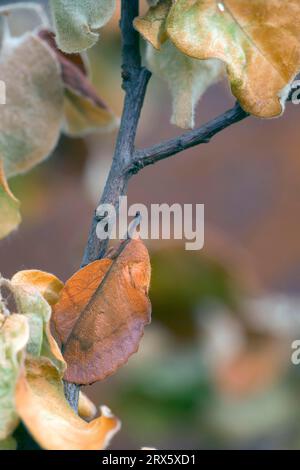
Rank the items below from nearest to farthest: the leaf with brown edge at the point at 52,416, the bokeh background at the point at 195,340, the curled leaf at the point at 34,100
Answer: the leaf with brown edge at the point at 52,416 < the curled leaf at the point at 34,100 < the bokeh background at the point at 195,340

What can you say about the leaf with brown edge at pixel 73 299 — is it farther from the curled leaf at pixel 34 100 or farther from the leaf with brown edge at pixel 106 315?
the curled leaf at pixel 34 100

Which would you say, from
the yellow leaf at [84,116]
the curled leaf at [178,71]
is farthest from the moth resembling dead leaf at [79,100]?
the curled leaf at [178,71]

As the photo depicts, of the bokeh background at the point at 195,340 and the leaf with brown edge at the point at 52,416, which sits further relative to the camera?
the bokeh background at the point at 195,340

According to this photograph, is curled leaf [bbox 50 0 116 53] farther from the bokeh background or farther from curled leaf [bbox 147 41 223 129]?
the bokeh background

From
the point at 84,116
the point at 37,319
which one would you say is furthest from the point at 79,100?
the point at 37,319

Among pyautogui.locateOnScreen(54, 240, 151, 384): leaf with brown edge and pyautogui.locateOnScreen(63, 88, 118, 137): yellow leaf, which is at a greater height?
pyautogui.locateOnScreen(63, 88, 118, 137): yellow leaf

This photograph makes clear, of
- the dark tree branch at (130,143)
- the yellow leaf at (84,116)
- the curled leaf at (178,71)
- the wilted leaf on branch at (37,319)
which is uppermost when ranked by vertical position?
the yellow leaf at (84,116)

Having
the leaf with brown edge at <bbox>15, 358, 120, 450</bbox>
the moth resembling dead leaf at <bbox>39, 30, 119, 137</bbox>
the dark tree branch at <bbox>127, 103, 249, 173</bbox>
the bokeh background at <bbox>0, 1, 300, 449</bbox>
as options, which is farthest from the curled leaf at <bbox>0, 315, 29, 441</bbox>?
the bokeh background at <bbox>0, 1, 300, 449</bbox>

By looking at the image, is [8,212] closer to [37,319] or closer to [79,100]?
[37,319]
